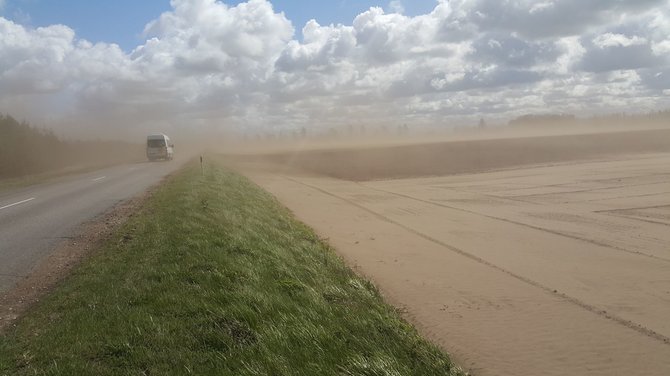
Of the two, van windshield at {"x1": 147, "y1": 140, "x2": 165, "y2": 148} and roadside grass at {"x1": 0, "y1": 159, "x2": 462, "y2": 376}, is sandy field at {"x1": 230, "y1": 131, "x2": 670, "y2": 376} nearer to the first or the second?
roadside grass at {"x1": 0, "y1": 159, "x2": 462, "y2": 376}

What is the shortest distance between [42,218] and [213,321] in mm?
11235

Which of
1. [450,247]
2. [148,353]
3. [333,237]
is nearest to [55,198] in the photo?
[333,237]

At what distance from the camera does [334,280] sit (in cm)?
770

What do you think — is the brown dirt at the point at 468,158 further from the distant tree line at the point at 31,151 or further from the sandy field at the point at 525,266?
the distant tree line at the point at 31,151

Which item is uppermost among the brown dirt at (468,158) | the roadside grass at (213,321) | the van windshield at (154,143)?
the van windshield at (154,143)

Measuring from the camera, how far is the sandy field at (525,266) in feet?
19.6

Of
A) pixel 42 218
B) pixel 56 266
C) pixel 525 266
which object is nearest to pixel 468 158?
pixel 525 266

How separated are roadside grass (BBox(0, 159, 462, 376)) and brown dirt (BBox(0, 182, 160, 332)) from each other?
27 centimetres

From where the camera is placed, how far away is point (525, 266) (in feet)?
33.3

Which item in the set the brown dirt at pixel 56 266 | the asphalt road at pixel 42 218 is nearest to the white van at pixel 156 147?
the asphalt road at pixel 42 218

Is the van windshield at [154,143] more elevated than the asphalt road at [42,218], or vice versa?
the van windshield at [154,143]

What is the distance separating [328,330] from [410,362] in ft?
3.15

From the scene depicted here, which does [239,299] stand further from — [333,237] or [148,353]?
[333,237]

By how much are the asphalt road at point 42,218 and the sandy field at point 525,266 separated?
619 centimetres
